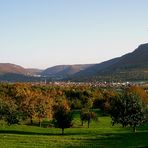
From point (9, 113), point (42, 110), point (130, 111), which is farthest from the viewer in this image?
point (42, 110)

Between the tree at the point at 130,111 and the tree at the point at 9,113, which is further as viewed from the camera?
the tree at the point at 9,113

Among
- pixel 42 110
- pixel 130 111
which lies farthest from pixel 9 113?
pixel 130 111

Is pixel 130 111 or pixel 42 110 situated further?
pixel 42 110

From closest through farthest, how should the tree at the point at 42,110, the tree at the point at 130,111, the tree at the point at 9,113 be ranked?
the tree at the point at 130,111
the tree at the point at 9,113
the tree at the point at 42,110

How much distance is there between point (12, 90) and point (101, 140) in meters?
109

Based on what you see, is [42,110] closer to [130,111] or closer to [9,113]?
[9,113]

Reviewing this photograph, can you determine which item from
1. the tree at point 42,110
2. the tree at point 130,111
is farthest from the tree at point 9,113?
the tree at point 130,111

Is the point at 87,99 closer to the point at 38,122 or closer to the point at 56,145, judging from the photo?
the point at 38,122

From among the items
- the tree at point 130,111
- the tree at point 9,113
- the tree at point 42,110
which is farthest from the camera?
the tree at point 42,110

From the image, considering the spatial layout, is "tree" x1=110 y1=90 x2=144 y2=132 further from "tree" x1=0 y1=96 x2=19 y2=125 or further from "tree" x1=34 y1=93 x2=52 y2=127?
"tree" x1=34 y1=93 x2=52 y2=127

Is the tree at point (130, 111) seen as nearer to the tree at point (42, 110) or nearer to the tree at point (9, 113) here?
the tree at point (9, 113)

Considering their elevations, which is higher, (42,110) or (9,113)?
(9,113)

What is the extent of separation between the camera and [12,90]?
185 meters

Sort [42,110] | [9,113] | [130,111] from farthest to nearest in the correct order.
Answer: [42,110] → [9,113] → [130,111]
